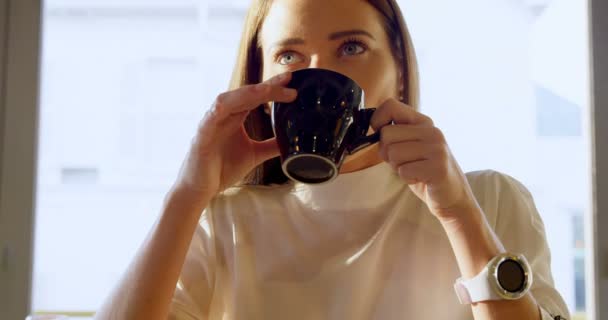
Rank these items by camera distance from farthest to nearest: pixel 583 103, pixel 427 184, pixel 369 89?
pixel 583 103, pixel 369 89, pixel 427 184

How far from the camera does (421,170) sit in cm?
77

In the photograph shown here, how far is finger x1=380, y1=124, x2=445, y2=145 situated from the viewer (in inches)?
29.9

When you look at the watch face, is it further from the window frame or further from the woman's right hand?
the window frame

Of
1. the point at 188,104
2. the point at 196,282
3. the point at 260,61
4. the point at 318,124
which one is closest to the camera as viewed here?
the point at 318,124

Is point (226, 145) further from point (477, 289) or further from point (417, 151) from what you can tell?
point (477, 289)

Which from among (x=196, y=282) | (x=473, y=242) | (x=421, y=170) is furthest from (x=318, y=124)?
(x=196, y=282)

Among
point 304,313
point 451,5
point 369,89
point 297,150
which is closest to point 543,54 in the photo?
point 451,5

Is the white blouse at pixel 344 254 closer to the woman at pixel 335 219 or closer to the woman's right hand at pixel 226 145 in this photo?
the woman at pixel 335 219

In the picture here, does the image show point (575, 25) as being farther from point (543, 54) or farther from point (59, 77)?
point (59, 77)

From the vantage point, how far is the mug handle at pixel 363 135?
73 centimetres

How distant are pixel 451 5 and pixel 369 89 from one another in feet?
3.81

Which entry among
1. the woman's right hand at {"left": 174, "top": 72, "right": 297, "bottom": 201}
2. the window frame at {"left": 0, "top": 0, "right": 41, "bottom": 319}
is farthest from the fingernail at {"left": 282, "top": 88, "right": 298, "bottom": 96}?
the window frame at {"left": 0, "top": 0, "right": 41, "bottom": 319}

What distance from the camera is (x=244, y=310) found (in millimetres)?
939

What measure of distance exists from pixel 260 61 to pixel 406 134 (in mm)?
393
